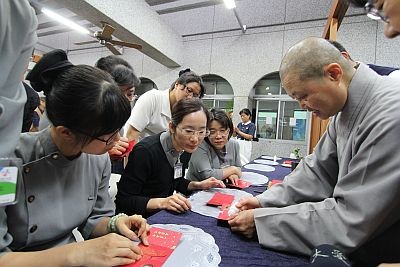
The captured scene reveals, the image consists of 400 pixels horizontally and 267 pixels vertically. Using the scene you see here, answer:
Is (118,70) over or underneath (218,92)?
underneath

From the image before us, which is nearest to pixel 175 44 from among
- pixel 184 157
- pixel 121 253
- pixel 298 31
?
pixel 298 31

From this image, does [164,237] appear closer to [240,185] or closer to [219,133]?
[240,185]

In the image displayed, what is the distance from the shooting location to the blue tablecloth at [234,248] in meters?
0.72

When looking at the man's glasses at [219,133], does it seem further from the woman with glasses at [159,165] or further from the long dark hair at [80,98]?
the long dark hair at [80,98]

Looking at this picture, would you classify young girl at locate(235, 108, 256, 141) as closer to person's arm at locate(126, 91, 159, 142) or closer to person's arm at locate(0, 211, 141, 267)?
person's arm at locate(126, 91, 159, 142)

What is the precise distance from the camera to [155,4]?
18.0ft

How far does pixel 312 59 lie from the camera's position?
34.2 inches

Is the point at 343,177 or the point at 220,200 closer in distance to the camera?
the point at 343,177

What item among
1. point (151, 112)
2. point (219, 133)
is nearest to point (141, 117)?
point (151, 112)

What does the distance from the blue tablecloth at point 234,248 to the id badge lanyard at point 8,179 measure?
480mm

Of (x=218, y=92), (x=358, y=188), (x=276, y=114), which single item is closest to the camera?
(x=358, y=188)

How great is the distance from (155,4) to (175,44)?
40.5 inches

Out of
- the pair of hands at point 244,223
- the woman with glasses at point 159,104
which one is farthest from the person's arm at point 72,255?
the woman with glasses at point 159,104

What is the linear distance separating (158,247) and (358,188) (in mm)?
608
